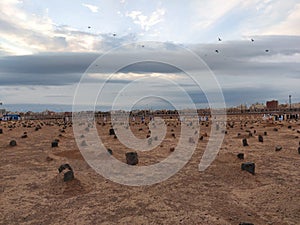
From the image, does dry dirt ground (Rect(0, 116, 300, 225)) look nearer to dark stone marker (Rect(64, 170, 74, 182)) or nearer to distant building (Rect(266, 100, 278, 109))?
dark stone marker (Rect(64, 170, 74, 182))

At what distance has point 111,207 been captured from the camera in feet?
29.2

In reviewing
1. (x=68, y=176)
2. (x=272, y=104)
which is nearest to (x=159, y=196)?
(x=68, y=176)

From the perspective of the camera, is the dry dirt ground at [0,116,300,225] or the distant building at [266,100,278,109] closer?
the dry dirt ground at [0,116,300,225]

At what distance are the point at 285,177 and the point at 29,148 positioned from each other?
1712 cm

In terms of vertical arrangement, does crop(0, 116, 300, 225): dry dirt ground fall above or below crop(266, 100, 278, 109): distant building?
below

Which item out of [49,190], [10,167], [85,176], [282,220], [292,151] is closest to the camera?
[282,220]

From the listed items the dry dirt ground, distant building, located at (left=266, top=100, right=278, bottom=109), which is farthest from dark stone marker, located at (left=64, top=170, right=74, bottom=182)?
distant building, located at (left=266, top=100, right=278, bottom=109)

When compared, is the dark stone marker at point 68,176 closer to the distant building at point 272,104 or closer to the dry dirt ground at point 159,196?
the dry dirt ground at point 159,196

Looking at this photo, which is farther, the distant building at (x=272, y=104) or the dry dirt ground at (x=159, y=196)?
the distant building at (x=272, y=104)

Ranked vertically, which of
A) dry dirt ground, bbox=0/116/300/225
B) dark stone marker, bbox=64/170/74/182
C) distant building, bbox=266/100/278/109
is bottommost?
dry dirt ground, bbox=0/116/300/225

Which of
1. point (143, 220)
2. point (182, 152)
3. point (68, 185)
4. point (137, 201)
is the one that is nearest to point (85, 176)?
point (68, 185)

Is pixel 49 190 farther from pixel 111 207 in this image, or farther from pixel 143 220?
pixel 143 220

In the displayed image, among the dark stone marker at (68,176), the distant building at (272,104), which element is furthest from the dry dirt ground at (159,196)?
the distant building at (272,104)

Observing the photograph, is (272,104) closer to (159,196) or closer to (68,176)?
(159,196)
